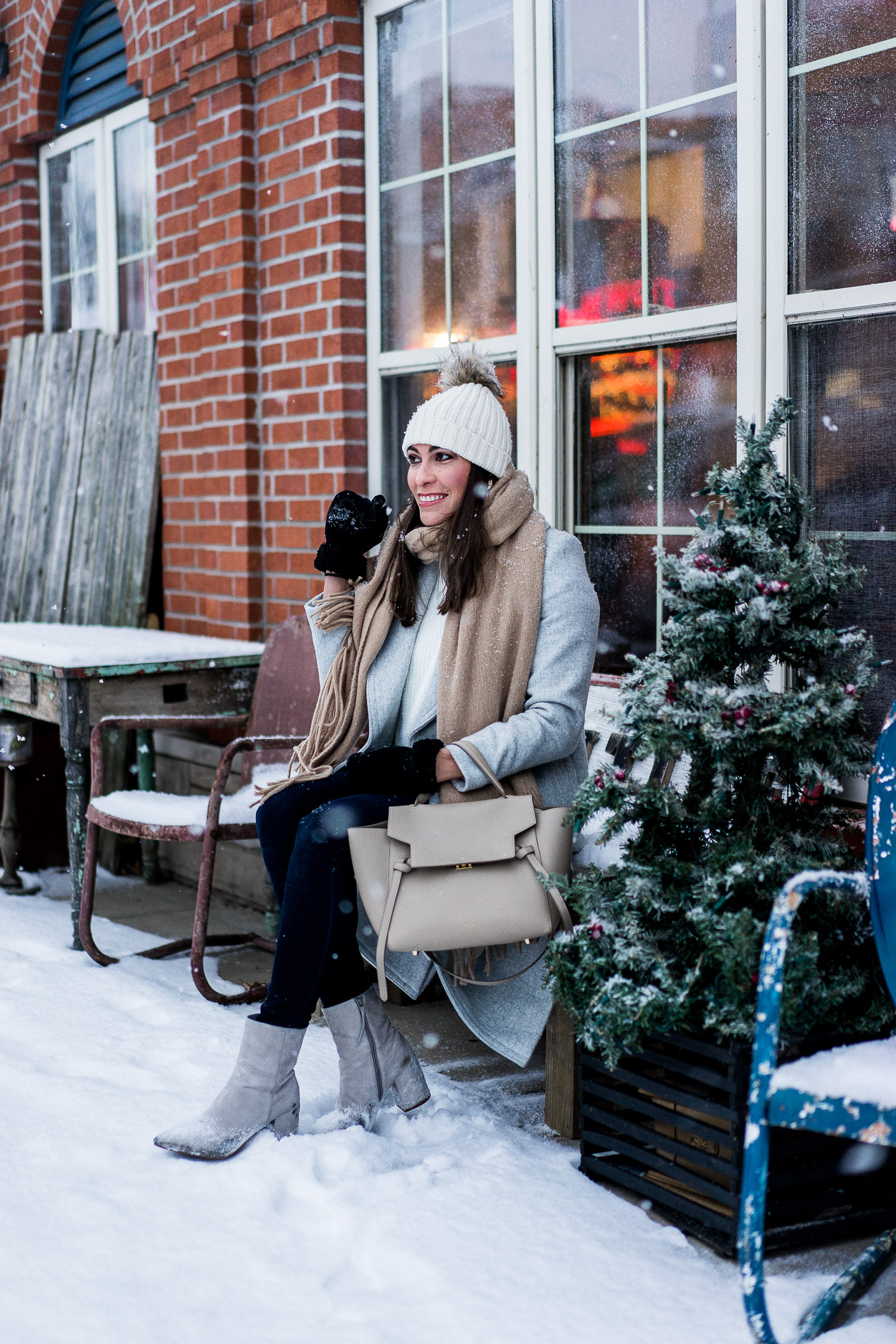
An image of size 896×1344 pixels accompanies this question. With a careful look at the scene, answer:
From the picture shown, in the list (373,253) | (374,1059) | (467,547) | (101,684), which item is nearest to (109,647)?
(101,684)

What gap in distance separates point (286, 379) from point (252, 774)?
142 cm

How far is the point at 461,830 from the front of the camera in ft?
8.65

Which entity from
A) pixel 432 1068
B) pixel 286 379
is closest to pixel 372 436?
pixel 286 379

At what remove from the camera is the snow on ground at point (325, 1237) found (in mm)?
2129

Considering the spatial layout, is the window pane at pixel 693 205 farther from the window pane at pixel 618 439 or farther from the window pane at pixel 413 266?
the window pane at pixel 413 266

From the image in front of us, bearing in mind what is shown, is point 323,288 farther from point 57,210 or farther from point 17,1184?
point 17,1184

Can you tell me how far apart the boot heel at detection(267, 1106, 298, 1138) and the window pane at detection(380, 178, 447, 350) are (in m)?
2.45

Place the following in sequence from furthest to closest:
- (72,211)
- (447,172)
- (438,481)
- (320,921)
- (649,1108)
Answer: (72,211) → (447,172) → (438,481) → (320,921) → (649,1108)

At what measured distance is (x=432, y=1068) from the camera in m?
3.26

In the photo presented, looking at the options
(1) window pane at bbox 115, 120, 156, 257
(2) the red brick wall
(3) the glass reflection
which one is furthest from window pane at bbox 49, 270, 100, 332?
(2) the red brick wall

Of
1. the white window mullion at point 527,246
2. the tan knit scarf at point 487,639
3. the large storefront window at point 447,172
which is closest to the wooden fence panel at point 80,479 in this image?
the large storefront window at point 447,172

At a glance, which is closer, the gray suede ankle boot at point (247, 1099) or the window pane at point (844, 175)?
the gray suede ankle boot at point (247, 1099)

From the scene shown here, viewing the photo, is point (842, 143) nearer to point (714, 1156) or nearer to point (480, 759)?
point (480, 759)

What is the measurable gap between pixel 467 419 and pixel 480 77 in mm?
1689
